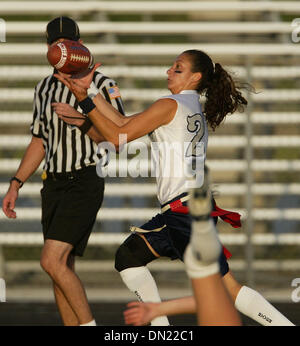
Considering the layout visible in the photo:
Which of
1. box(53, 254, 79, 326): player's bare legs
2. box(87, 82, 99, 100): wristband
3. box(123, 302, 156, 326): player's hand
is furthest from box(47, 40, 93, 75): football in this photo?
box(123, 302, 156, 326): player's hand

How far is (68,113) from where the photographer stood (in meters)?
4.45

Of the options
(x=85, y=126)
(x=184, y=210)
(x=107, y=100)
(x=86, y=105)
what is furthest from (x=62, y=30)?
(x=184, y=210)

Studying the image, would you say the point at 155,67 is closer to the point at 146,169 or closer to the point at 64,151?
the point at 146,169

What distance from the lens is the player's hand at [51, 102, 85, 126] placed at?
442 cm

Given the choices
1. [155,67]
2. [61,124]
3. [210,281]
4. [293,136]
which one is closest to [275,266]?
[293,136]

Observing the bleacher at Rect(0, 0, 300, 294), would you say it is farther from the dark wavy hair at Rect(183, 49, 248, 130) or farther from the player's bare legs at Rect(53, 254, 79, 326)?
the dark wavy hair at Rect(183, 49, 248, 130)

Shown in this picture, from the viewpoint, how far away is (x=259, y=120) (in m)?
8.69

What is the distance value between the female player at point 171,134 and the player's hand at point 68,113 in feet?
0.04

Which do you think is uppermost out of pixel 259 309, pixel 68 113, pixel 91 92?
pixel 91 92

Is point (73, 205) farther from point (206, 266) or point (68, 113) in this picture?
point (206, 266)

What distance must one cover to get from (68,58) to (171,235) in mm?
1003

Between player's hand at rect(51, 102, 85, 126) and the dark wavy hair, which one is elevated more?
the dark wavy hair

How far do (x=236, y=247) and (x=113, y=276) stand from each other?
1.32m
